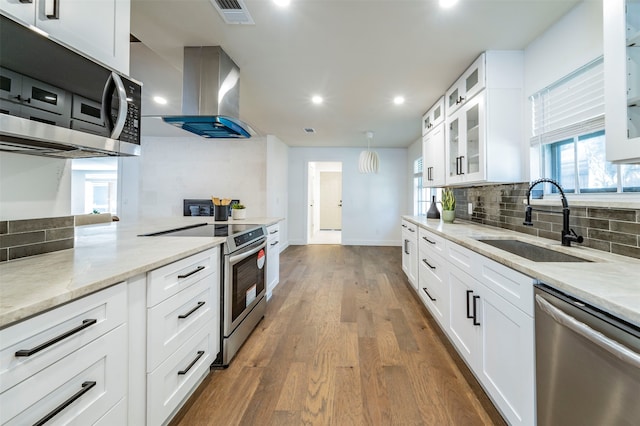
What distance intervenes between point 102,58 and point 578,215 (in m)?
2.73

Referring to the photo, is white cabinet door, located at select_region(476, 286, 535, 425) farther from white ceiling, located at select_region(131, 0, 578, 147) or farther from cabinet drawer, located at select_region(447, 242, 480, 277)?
white ceiling, located at select_region(131, 0, 578, 147)

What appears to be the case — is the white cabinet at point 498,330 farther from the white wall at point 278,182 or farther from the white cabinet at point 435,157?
the white wall at point 278,182

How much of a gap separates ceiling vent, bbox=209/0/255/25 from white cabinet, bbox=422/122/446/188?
7.90 ft

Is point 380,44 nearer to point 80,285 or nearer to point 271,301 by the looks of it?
point 80,285

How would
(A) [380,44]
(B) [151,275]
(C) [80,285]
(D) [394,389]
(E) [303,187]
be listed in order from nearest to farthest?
(C) [80,285], (B) [151,275], (D) [394,389], (A) [380,44], (E) [303,187]

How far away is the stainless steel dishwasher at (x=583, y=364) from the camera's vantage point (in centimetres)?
75

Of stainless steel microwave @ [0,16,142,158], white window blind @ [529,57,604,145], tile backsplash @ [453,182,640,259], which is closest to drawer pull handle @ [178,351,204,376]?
stainless steel microwave @ [0,16,142,158]

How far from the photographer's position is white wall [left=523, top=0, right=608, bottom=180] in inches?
65.2

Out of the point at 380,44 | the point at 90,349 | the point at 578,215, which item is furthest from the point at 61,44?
the point at 578,215

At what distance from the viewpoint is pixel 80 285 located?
858 mm

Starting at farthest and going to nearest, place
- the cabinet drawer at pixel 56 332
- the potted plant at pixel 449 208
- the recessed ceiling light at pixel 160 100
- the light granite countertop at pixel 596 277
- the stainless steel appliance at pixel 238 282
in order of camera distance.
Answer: the recessed ceiling light at pixel 160 100
the potted plant at pixel 449 208
the stainless steel appliance at pixel 238 282
the light granite countertop at pixel 596 277
the cabinet drawer at pixel 56 332

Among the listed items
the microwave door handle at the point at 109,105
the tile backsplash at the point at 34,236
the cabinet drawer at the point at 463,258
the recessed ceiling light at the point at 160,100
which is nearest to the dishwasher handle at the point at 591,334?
the cabinet drawer at the point at 463,258

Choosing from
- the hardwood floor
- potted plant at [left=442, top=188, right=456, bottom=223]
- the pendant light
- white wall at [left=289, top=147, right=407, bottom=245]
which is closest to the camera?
the hardwood floor

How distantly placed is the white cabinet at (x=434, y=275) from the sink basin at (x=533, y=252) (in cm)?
42
